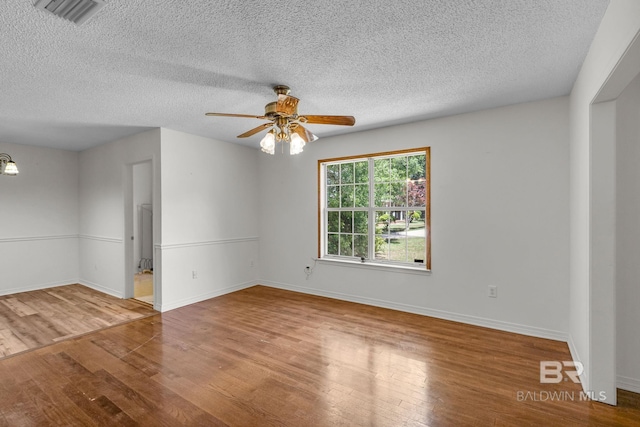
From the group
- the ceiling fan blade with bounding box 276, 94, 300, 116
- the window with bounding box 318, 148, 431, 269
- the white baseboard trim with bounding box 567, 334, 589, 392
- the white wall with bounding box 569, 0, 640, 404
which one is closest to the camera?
the white wall with bounding box 569, 0, 640, 404

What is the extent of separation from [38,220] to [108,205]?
141cm

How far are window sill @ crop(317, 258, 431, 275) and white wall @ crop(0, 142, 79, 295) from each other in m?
4.64

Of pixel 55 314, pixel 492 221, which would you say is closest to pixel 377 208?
pixel 492 221

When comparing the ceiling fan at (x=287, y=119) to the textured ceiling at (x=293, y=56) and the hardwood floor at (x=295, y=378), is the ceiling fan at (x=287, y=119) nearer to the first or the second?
the textured ceiling at (x=293, y=56)

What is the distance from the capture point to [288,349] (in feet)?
9.64

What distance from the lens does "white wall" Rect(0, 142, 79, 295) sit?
16.3 ft

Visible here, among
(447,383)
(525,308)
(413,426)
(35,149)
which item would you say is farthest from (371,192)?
(35,149)

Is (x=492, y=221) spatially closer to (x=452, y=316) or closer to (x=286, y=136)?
(x=452, y=316)

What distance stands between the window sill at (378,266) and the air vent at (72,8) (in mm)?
3668

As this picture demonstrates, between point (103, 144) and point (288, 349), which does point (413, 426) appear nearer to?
point (288, 349)

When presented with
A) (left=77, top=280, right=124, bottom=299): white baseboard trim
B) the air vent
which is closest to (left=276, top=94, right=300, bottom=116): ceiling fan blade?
the air vent

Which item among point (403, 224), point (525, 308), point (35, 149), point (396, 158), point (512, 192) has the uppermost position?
point (35, 149)

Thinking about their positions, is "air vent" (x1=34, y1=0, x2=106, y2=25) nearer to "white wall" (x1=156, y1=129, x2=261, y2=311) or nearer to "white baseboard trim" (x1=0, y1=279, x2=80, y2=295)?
"white wall" (x1=156, y1=129, x2=261, y2=311)

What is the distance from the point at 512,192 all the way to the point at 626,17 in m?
2.06
